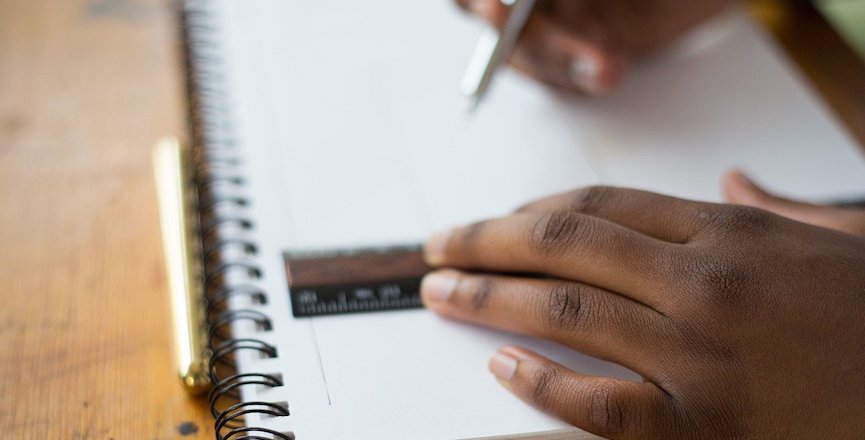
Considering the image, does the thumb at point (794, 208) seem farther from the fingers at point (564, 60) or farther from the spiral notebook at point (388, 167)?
the fingers at point (564, 60)

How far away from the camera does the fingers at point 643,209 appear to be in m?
0.68

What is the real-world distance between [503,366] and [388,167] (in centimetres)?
27

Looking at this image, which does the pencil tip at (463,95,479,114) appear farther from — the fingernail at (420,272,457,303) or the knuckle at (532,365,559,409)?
the knuckle at (532,365,559,409)

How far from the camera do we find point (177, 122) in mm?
932

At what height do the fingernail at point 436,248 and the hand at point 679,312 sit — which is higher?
the hand at point 679,312

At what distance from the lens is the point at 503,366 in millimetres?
665

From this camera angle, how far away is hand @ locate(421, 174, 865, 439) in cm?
61

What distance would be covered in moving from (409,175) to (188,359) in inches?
11.4

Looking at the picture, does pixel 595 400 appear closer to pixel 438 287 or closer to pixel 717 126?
pixel 438 287

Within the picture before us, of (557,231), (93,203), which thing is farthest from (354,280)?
(93,203)

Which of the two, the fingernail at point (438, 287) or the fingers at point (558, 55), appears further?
the fingers at point (558, 55)

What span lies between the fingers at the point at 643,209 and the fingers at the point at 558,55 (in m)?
0.27

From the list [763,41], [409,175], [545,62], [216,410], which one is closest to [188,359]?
[216,410]

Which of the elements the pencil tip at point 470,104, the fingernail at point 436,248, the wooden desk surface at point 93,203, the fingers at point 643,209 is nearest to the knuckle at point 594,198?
the fingers at point 643,209
